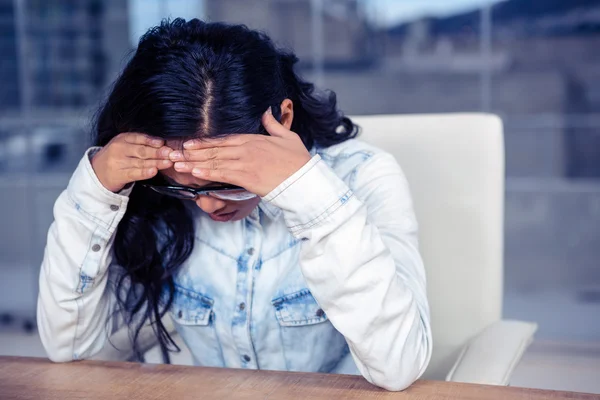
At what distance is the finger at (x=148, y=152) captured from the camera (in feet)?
3.70

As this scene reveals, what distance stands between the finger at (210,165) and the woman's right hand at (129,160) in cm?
3

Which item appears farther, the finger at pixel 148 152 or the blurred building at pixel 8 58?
the blurred building at pixel 8 58

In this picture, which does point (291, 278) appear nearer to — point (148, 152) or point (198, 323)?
point (198, 323)

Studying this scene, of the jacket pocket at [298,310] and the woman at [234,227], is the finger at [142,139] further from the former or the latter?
the jacket pocket at [298,310]

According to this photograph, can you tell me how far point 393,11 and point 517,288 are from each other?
4.89 ft

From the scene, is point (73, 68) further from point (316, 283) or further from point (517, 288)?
point (316, 283)

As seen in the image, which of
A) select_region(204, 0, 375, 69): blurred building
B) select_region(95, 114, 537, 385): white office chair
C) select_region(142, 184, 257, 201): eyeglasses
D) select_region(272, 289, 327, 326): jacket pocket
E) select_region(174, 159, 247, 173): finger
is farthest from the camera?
select_region(204, 0, 375, 69): blurred building

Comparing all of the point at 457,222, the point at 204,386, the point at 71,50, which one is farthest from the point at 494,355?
the point at 71,50

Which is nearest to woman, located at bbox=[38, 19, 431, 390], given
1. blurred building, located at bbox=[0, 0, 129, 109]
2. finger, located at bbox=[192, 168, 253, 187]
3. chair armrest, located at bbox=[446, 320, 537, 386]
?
finger, located at bbox=[192, 168, 253, 187]

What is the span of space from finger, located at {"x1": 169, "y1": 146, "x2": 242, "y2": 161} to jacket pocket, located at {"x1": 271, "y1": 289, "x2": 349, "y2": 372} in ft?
1.17

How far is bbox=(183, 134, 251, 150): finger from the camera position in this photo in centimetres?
107

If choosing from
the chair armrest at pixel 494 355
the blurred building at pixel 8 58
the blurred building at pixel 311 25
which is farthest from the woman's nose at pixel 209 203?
the blurred building at pixel 8 58

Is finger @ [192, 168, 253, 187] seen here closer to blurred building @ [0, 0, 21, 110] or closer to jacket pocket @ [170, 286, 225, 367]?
jacket pocket @ [170, 286, 225, 367]

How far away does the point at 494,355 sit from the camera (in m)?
Result: 1.23
